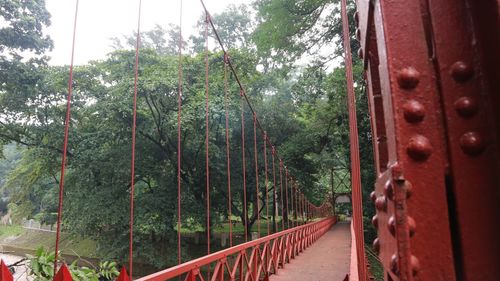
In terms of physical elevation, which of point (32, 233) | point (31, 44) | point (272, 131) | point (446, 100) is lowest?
point (32, 233)

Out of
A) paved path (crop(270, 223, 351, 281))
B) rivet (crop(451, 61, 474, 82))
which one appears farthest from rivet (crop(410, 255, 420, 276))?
paved path (crop(270, 223, 351, 281))

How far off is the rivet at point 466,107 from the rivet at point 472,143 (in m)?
0.03

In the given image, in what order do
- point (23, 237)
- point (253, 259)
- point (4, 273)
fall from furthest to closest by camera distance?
point (23, 237) < point (253, 259) < point (4, 273)

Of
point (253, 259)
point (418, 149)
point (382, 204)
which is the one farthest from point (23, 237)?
point (418, 149)

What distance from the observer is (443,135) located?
0.47 metres

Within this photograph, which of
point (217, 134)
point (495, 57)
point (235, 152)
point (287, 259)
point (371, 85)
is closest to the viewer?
point (495, 57)

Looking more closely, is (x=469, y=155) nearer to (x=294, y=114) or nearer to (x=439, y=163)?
(x=439, y=163)

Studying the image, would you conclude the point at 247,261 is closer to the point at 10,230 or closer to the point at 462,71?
the point at 462,71

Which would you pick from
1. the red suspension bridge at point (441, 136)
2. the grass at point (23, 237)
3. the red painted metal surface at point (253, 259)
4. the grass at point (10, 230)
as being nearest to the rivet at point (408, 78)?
the red suspension bridge at point (441, 136)

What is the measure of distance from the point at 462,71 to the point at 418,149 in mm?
115

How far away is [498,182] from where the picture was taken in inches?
16.8

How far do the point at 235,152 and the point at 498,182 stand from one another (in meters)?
13.9

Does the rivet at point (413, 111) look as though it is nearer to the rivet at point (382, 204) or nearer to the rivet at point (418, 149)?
the rivet at point (418, 149)

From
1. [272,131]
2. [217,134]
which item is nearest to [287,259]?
[217,134]
